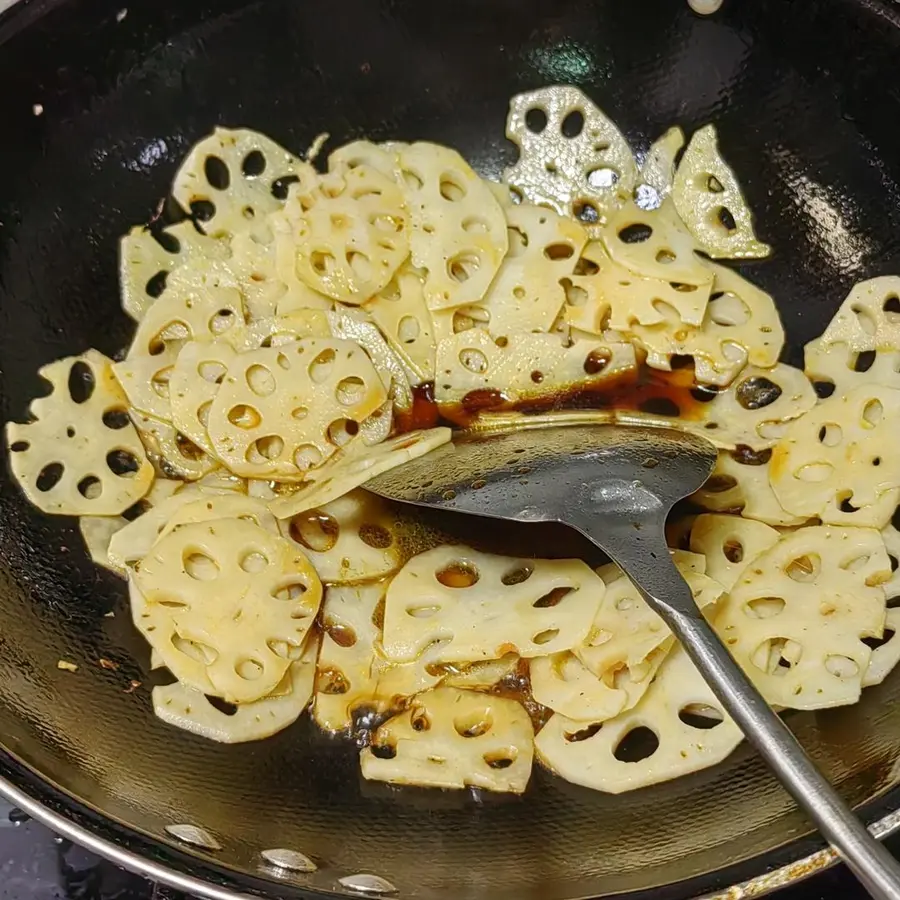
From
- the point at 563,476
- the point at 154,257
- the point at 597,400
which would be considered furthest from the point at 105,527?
the point at 597,400

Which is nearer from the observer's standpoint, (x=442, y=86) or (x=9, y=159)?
(x=9, y=159)

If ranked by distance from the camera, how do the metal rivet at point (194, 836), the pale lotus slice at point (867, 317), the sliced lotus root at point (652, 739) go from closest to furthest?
the metal rivet at point (194, 836) → the sliced lotus root at point (652, 739) → the pale lotus slice at point (867, 317)

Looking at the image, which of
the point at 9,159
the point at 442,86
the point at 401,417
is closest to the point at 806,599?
the point at 401,417

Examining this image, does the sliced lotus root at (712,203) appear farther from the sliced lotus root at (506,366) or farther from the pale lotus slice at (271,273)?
the pale lotus slice at (271,273)

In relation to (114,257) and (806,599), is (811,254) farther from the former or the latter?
(114,257)

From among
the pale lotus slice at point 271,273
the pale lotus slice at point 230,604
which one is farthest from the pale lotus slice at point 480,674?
the pale lotus slice at point 271,273

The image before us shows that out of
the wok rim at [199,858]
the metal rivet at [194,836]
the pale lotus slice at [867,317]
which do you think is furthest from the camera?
the pale lotus slice at [867,317]
